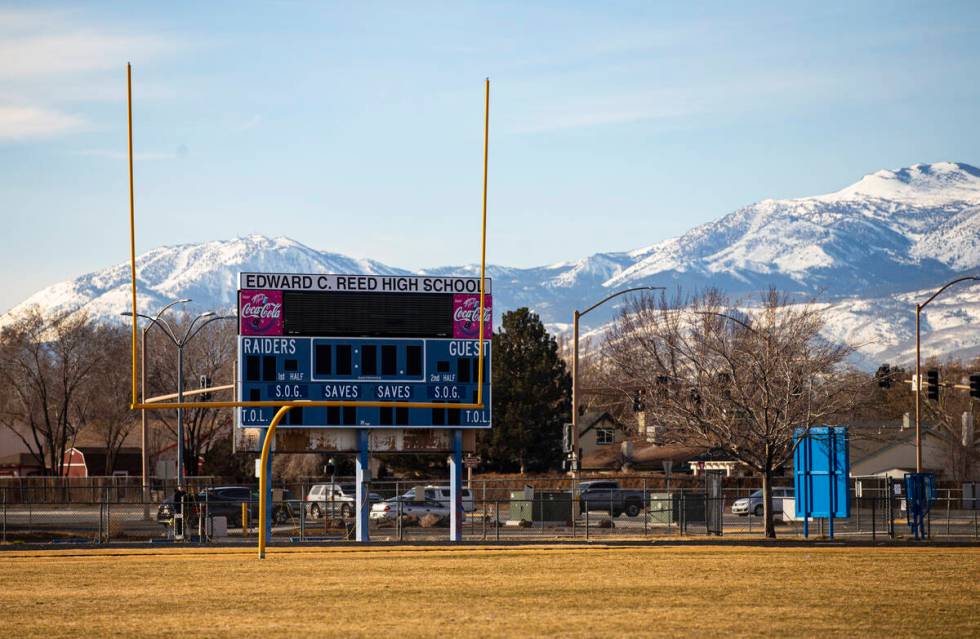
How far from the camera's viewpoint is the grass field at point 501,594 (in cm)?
1853

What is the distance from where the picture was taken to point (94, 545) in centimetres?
3906

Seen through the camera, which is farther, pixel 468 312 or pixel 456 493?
pixel 468 312

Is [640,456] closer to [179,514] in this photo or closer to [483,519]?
[483,519]

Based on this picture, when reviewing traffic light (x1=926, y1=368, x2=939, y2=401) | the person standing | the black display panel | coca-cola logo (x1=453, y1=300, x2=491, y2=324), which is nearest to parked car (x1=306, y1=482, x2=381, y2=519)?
the person standing

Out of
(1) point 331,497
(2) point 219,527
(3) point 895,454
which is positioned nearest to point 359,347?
(2) point 219,527

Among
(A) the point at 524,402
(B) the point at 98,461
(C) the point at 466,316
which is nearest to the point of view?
(C) the point at 466,316

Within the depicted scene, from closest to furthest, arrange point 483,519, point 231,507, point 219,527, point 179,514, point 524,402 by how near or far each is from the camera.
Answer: point 179,514, point 219,527, point 483,519, point 231,507, point 524,402

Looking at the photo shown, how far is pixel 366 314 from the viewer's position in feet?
144

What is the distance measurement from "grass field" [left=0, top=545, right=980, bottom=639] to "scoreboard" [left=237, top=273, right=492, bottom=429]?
10.1 meters

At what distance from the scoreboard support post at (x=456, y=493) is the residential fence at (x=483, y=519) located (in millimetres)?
749

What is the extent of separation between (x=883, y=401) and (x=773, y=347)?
53.3 m

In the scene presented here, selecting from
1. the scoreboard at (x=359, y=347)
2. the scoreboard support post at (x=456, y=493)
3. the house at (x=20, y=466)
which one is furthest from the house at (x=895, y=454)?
the house at (x=20, y=466)

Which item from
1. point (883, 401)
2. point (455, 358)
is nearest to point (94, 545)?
point (455, 358)

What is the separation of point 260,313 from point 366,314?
124 inches
